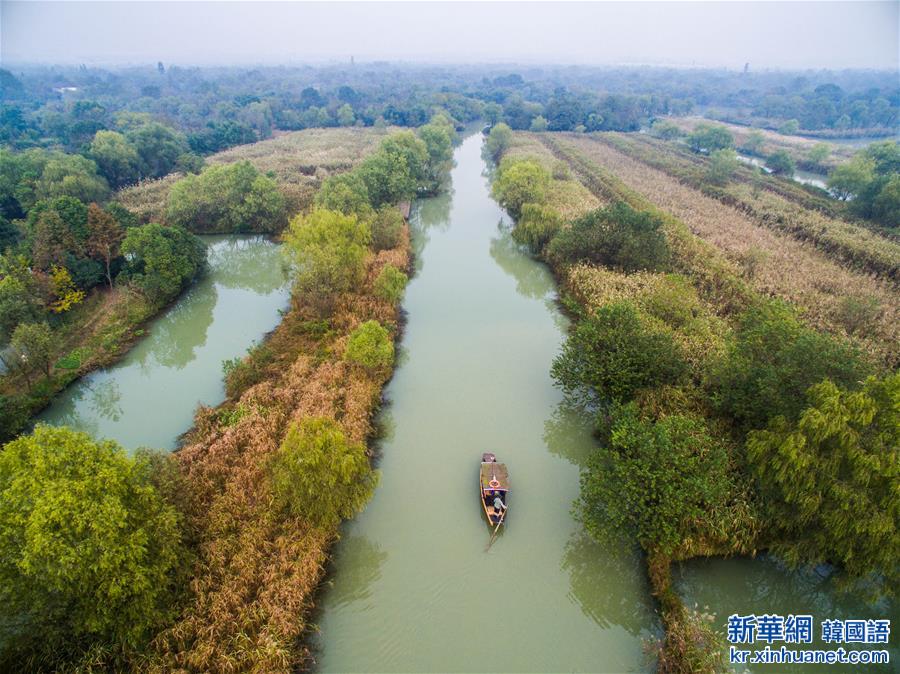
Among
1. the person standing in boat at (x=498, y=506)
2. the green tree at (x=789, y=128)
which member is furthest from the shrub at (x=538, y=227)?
the green tree at (x=789, y=128)

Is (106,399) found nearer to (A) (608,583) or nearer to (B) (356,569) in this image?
(B) (356,569)

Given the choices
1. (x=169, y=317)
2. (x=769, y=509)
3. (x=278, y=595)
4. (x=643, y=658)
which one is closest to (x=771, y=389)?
(x=769, y=509)

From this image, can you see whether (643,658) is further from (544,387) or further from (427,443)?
(544,387)

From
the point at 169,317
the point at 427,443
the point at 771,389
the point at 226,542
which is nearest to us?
the point at 226,542

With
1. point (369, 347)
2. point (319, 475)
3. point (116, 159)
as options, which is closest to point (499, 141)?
point (116, 159)

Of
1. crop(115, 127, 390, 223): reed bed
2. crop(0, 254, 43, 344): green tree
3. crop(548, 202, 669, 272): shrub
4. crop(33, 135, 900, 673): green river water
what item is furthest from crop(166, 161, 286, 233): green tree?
crop(548, 202, 669, 272): shrub

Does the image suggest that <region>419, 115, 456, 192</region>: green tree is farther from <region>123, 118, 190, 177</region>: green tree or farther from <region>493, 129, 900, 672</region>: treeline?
<region>493, 129, 900, 672</region>: treeline

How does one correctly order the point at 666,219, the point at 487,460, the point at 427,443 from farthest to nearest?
the point at 666,219 → the point at 427,443 → the point at 487,460
